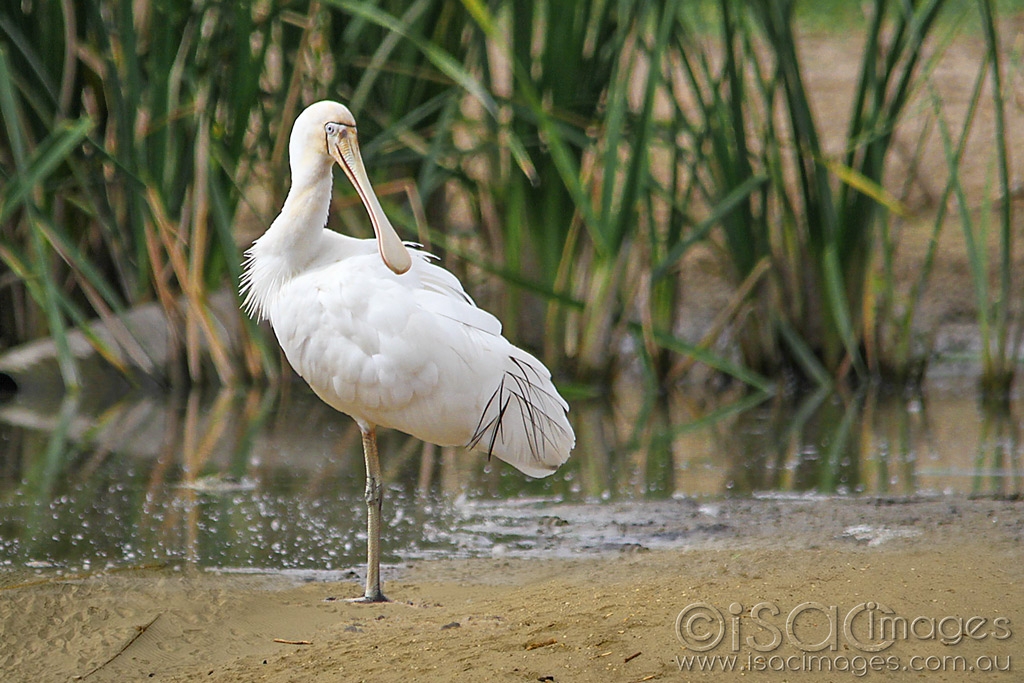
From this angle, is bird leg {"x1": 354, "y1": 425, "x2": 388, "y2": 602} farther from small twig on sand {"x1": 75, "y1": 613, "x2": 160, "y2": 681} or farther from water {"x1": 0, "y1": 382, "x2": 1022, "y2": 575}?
Answer: small twig on sand {"x1": 75, "y1": 613, "x2": 160, "y2": 681}

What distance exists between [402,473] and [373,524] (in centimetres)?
155

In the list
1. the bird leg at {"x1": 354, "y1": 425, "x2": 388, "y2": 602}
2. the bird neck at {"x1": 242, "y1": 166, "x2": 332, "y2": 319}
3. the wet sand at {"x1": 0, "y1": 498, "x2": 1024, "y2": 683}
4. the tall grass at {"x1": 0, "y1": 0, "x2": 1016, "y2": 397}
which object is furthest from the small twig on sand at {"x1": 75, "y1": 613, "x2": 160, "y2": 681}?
the tall grass at {"x1": 0, "y1": 0, "x2": 1016, "y2": 397}

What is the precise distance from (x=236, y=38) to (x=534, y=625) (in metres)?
3.98

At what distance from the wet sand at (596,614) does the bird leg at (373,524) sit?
0.07 m

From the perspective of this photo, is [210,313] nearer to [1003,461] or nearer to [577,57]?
[577,57]

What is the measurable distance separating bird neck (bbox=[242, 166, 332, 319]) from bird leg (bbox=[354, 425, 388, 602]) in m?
0.53

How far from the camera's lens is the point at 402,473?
5.25 m

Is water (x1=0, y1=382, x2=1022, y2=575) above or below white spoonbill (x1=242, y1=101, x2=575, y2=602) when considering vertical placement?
below

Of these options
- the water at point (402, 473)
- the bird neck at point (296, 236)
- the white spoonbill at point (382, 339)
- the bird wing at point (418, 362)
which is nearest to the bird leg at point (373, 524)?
the white spoonbill at point (382, 339)

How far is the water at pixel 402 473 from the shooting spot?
4.16 m

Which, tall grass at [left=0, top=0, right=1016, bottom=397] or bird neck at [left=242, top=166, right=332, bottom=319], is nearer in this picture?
bird neck at [left=242, top=166, right=332, bottom=319]

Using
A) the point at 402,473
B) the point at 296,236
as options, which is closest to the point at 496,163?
the point at 402,473

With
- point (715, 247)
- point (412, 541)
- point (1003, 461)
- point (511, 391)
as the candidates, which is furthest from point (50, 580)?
point (715, 247)

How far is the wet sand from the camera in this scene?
9.43 feet
